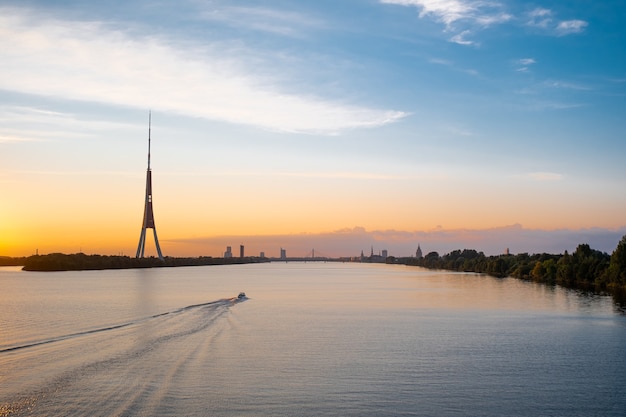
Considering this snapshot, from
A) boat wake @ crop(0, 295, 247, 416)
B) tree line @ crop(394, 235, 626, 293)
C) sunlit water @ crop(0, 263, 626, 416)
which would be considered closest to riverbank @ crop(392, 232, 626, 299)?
tree line @ crop(394, 235, 626, 293)

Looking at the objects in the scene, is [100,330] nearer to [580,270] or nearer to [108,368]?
[108,368]

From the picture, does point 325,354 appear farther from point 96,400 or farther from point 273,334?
point 96,400

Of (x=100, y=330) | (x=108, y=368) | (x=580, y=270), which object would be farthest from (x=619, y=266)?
(x=108, y=368)

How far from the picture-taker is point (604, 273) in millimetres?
64812

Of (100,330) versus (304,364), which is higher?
(100,330)

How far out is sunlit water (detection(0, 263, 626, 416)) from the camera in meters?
13.5

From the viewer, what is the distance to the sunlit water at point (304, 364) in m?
13.5

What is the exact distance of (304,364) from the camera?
18.0 meters


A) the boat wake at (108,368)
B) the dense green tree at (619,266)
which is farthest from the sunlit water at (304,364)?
the dense green tree at (619,266)

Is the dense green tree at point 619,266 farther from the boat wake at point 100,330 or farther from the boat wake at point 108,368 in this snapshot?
the boat wake at point 108,368

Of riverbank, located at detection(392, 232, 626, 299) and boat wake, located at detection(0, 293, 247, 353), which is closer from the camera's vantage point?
boat wake, located at detection(0, 293, 247, 353)

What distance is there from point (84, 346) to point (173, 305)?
16760 millimetres

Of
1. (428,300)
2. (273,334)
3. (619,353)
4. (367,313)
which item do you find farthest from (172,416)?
(428,300)

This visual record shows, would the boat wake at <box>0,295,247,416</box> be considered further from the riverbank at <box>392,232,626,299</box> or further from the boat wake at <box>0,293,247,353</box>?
the riverbank at <box>392,232,626,299</box>
